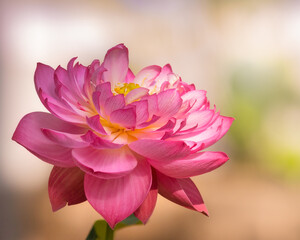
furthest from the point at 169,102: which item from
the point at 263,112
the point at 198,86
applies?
the point at 263,112

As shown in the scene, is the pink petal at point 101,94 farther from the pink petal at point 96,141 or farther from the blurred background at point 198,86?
the blurred background at point 198,86

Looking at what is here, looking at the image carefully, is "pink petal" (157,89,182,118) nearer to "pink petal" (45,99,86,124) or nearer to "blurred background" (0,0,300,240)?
"pink petal" (45,99,86,124)

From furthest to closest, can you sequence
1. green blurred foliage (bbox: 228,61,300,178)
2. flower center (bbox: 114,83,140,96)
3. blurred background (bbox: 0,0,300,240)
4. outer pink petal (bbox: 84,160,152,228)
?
green blurred foliage (bbox: 228,61,300,178) → blurred background (bbox: 0,0,300,240) → flower center (bbox: 114,83,140,96) → outer pink petal (bbox: 84,160,152,228)

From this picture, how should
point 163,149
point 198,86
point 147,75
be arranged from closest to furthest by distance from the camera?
1. point 163,149
2. point 147,75
3. point 198,86

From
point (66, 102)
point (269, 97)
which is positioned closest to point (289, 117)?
point (269, 97)

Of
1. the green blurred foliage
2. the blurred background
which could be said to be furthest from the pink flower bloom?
the green blurred foliage

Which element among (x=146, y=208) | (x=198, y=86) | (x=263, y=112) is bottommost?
(x=263, y=112)

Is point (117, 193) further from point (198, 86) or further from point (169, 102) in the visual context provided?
point (198, 86)
